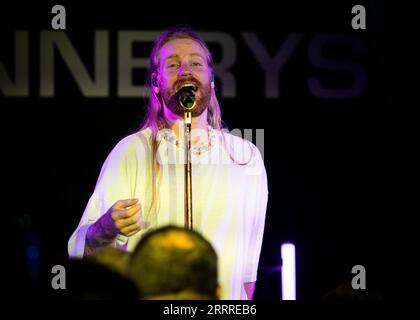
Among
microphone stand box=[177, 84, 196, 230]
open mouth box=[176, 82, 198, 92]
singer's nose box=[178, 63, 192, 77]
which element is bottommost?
microphone stand box=[177, 84, 196, 230]

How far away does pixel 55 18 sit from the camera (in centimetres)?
481

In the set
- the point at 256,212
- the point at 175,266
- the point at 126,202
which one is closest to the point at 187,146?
the point at 126,202

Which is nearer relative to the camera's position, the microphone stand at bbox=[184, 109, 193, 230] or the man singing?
the microphone stand at bbox=[184, 109, 193, 230]

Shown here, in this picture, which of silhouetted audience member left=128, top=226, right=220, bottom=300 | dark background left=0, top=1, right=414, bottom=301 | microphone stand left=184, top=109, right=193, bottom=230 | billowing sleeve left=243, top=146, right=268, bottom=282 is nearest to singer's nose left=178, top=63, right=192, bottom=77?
dark background left=0, top=1, right=414, bottom=301

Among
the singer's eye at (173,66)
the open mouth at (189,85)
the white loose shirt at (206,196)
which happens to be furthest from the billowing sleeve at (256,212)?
the singer's eye at (173,66)

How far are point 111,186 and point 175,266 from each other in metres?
2.37

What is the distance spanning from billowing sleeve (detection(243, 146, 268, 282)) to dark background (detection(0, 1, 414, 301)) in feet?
0.16

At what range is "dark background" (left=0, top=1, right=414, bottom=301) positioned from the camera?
15.5ft

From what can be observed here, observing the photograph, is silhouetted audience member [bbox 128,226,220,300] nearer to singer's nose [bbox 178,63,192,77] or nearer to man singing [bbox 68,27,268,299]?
man singing [bbox 68,27,268,299]

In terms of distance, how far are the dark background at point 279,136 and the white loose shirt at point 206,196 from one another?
87 millimetres

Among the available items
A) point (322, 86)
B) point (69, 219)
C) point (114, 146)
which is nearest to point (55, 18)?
point (114, 146)

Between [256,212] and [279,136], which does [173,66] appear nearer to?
[279,136]
